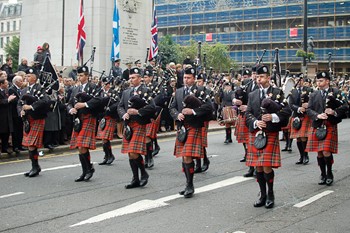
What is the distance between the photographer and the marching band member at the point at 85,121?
9055 mm

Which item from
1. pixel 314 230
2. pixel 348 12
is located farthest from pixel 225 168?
pixel 348 12

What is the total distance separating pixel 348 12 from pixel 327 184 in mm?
42714

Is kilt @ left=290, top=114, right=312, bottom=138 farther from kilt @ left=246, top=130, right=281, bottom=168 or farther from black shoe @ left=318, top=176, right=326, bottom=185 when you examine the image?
kilt @ left=246, top=130, right=281, bottom=168

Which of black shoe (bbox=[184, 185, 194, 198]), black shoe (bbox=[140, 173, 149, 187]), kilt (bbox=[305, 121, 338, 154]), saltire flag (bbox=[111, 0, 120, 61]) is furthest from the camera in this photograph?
saltire flag (bbox=[111, 0, 120, 61])

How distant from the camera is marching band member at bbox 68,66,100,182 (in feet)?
29.7

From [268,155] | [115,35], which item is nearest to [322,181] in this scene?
[268,155]

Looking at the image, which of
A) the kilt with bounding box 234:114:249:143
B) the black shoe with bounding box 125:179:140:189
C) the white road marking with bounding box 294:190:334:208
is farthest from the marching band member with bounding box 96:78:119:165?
the white road marking with bounding box 294:190:334:208

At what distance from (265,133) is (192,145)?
1305mm

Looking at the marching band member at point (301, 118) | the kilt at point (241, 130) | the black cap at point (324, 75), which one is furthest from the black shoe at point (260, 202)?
the marching band member at point (301, 118)

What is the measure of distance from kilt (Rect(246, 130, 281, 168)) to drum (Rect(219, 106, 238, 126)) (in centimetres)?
786

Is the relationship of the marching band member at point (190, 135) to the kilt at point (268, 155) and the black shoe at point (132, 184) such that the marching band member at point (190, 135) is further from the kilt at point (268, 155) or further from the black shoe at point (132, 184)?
the kilt at point (268, 155)

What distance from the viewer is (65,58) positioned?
2320cm

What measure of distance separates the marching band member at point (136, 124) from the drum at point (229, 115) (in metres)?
6.81

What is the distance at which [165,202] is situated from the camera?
7398 millimetres
